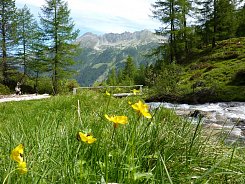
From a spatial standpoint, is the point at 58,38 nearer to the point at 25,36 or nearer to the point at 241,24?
the point at 25,36

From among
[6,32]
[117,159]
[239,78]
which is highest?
[6,32]

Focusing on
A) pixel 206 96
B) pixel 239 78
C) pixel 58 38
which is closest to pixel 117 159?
pixel 206 96

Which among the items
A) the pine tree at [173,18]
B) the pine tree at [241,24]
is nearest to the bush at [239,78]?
the pine tree at [173,18]

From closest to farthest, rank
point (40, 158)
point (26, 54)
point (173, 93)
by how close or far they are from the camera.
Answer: point (40, 158) → point (173, 93) → point (26, 54)

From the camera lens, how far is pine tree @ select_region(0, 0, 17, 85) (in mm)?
41584

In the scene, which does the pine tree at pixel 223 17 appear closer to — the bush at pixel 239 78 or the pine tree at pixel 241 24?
the pine tree at pixel 241 24

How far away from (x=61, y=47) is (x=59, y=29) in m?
2.15

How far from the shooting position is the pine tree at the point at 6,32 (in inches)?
1637

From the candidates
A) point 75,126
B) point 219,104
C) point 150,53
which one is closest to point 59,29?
point 150,53

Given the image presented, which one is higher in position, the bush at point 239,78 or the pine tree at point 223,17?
the pine tree at point 223,17

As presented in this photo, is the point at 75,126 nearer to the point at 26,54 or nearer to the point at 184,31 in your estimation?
the point at 184,31

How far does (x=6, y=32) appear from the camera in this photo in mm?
42219

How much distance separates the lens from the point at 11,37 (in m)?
42.5

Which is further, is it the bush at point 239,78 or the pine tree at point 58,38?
the pine tree at point 58,38
